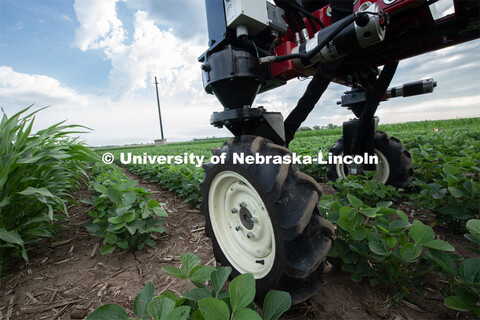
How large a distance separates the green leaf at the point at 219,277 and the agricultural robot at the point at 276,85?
25 centimetres

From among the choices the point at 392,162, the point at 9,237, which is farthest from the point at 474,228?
the point at 9,237

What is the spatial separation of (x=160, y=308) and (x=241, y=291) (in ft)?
0.91

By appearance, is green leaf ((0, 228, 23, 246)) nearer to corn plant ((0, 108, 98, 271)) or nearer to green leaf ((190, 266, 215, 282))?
corn plant ((0, 108, 98, 271))

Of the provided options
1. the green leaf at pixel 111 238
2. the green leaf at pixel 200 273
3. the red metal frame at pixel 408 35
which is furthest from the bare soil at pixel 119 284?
the red metal frame at pixel 408 35

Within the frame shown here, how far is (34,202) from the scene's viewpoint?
78.0 inches

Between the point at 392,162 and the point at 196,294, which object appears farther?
the point at 392,162

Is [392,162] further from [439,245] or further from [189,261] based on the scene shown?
[189,261]

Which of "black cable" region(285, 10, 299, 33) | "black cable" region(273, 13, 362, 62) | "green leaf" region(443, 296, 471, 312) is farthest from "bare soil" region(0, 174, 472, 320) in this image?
"black cable" region(285, 10, 299, 33)

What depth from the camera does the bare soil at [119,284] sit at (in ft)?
3.75

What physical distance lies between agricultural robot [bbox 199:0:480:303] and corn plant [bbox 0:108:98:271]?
4.80 ft

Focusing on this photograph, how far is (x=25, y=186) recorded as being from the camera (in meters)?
1.98

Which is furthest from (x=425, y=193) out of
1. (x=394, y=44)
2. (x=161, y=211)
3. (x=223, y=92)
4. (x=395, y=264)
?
(x=161, y=211)

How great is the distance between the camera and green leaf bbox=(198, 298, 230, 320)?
710 mm

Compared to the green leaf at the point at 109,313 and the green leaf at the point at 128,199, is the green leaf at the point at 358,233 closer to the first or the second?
the green leaf at the point at 109,313
